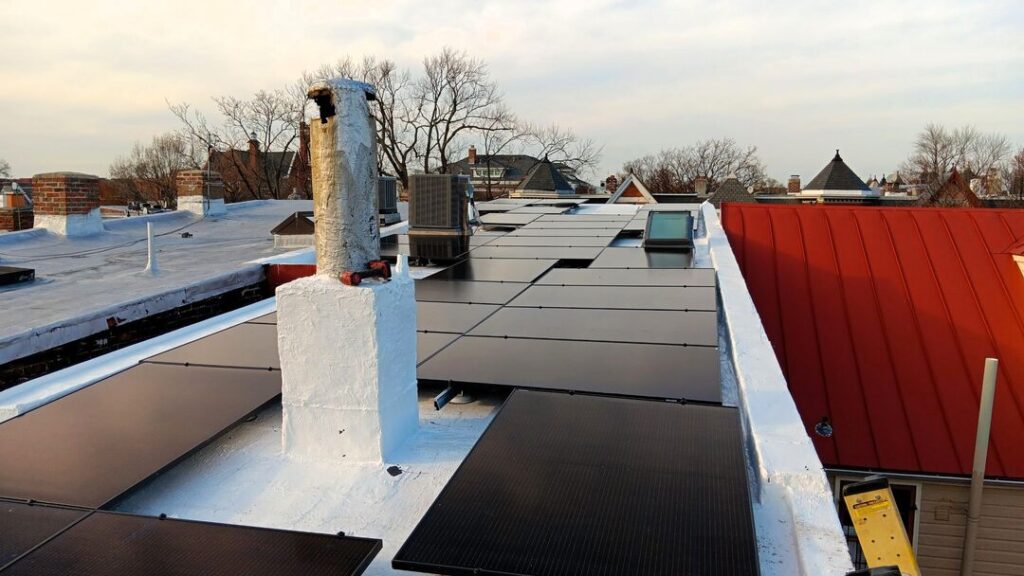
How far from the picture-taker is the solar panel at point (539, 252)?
866 cm

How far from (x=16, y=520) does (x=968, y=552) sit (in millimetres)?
8093

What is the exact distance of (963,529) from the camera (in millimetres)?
6945

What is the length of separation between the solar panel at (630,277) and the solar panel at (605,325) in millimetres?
1318

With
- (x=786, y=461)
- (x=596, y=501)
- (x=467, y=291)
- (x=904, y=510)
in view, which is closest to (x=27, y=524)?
(x=596, y=501)

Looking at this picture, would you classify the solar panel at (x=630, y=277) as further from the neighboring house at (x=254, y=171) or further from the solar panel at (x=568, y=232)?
the neighboring house at (x=254, y=171)

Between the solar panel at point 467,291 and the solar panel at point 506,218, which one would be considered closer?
the solar panel at point 467,291

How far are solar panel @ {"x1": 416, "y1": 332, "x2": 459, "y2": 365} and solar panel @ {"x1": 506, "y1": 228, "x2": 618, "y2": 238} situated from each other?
618cm

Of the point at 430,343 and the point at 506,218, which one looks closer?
the point at 430,343

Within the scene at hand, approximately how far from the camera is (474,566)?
197cm

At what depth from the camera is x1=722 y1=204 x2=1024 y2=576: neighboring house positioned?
22.7 feet

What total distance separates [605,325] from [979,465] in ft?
13.9

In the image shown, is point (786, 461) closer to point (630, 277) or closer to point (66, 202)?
point (630, 277)

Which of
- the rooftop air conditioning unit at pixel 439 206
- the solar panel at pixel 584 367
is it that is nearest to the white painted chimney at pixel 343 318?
the solar panel at pixel 584 367

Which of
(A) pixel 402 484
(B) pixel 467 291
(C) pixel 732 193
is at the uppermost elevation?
(C) pixel 732 193
